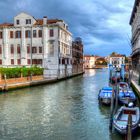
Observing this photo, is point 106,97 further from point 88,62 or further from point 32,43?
point 88,62

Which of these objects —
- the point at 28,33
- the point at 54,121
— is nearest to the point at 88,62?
the point at 28,33

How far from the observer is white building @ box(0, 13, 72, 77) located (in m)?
62.0

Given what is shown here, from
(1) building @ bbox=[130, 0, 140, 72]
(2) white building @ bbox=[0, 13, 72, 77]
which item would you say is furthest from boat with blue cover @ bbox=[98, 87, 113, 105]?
(2) white building @ bbox=[0, 13, 72, 77]

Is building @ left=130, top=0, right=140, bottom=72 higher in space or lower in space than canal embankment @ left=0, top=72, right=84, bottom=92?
higher

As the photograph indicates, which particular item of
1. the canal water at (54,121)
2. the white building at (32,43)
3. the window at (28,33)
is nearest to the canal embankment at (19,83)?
the white building at (32,43)

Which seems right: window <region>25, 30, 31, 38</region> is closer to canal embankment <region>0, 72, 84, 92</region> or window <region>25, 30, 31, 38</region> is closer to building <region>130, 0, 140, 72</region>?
canal embankment <region>0, 72, 84, 92</region>

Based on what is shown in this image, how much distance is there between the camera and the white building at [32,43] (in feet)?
203

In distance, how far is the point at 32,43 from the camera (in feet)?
206

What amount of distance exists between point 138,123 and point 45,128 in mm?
5271

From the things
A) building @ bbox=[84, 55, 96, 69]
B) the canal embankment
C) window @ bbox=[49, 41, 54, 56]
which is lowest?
the canal embankment

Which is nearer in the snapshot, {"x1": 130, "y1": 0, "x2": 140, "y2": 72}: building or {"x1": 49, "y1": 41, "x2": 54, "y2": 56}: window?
{"x1": 130, "y1": 0, "x2": 140, "y2": 72}: building

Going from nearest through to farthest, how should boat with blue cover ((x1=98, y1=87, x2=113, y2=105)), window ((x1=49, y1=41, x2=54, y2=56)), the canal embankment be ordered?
boat with blue cover ((x1=98, y1=87, x2=113, y2=105)), the canal embankment, window ((x1=49, y1=41, x2=54, y2=56))

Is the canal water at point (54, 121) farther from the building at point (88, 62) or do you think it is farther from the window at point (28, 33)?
the building at point (88, 62)

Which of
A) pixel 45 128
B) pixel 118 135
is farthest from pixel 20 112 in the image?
pixel 118 135
